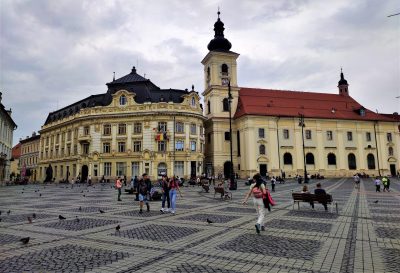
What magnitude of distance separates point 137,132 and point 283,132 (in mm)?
28593

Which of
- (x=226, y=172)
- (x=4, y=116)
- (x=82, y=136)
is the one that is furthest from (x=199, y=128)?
(x=4, y=116)

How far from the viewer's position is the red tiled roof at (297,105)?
62125mm

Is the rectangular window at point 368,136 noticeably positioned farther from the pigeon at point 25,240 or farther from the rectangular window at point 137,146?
the pigeon at point 25,240

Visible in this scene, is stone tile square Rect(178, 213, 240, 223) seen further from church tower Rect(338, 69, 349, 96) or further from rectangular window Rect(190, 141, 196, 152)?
church tower Rect(338, 69, 349, 96)

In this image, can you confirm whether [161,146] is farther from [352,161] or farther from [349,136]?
[352,161]

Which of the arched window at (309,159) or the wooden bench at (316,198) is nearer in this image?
the wooden bench at (316,198)

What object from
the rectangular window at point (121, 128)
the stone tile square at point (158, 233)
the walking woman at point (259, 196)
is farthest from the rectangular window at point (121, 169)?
the walking woman at point (259, 196)

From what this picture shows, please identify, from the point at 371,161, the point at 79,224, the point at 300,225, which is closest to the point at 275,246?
the point at 300,225

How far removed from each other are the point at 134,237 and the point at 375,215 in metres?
10.3

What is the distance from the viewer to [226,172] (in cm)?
6169

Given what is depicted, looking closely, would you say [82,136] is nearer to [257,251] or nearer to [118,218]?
[118,218]

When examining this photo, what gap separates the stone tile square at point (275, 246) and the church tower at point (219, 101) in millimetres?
50846

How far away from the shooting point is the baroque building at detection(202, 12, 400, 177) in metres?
59.8

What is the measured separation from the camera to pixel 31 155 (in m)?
85.3
